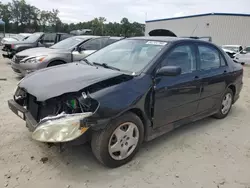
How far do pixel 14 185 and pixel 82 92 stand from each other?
1226 mm

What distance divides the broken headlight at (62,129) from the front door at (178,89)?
1130mm

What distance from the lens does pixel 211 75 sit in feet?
13.4

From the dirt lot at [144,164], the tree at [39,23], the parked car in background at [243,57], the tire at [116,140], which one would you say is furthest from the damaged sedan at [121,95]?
the tree at [39,23]

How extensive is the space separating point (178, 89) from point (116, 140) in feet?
4.00

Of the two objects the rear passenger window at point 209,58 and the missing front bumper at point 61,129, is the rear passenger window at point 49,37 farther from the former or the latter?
the missing front bumper at point 61,129

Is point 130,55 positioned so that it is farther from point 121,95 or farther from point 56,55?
point 56,55

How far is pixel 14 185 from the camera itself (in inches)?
99.7

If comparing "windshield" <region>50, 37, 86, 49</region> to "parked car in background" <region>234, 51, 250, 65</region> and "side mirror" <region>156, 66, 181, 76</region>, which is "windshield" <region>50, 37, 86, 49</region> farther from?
"parked car in background" <region>234, 51, 250, 65</region>

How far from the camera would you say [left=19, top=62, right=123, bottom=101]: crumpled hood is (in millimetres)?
2695

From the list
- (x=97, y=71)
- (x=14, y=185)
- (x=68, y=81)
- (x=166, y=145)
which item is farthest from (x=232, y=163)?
(x=14, y=185)

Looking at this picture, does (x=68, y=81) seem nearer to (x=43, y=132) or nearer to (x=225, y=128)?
(x=43, y=132)

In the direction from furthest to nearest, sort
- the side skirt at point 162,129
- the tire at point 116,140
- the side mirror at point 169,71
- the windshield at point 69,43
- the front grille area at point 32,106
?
the windshield at point 69,43, the side skirt at point 162,129, the side mirror at point 169,71, the front grille area at point 32,106, the tire at point 116,140

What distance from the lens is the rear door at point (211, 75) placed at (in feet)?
13.0

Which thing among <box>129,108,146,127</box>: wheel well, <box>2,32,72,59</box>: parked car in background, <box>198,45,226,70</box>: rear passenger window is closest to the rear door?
<box>198,45,226,70</box>: rear passenger window
